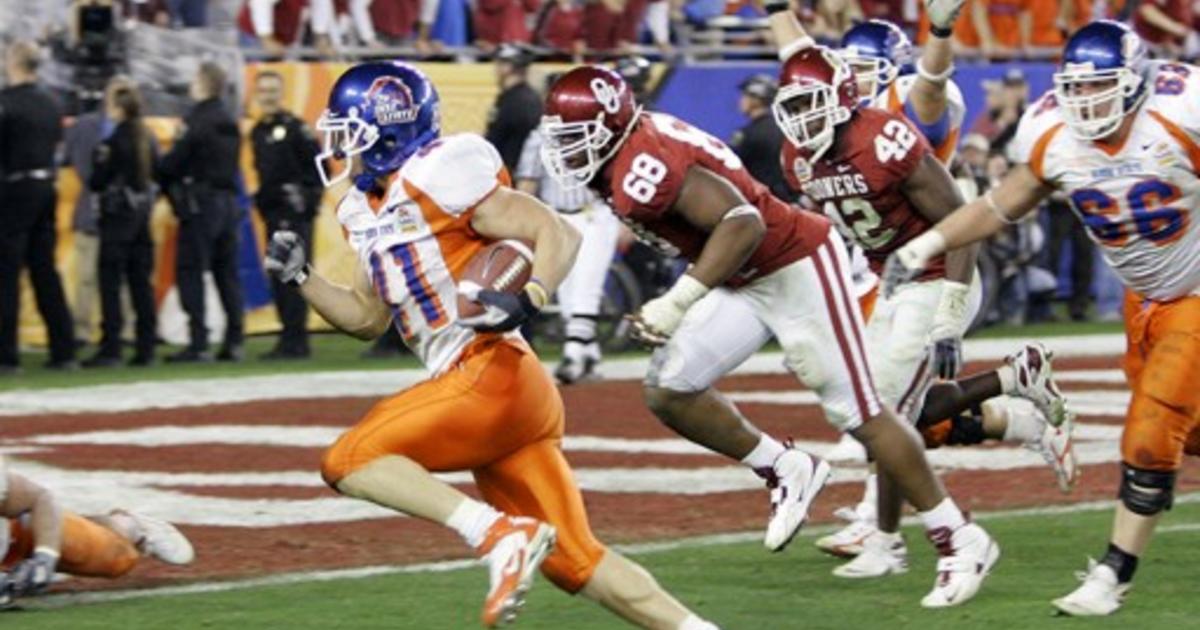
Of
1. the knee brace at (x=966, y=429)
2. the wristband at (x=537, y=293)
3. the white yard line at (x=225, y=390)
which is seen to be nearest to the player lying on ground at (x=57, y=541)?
the wristband at (x=537, y=293)

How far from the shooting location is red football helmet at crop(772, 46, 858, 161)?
784 cm

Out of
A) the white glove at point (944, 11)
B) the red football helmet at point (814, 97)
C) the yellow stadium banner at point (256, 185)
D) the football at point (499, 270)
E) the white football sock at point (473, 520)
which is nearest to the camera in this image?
the white football sock at point (473, 520)

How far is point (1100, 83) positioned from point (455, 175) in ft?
5.84

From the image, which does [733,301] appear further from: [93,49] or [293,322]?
[93,49]

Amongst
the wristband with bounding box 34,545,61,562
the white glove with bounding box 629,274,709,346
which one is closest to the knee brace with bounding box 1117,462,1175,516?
the white glove with bounding box 629,274,709,346

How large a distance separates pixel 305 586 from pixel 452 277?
5.28ft

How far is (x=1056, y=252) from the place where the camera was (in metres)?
18.8

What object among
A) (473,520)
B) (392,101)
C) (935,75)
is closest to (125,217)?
(935,75)

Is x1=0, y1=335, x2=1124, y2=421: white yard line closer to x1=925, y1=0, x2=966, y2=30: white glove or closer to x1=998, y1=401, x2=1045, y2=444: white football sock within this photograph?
x1=998, y1=401, x2=1045, y2=444: white football sock

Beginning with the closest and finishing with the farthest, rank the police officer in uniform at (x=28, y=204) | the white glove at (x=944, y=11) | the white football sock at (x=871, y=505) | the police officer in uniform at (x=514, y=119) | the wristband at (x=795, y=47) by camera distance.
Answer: the wristband at (x=795, y=47) < the white football sock at (x=871, y=505) < the white glove at (x=944, y=11) < the police officer in uniform at (x=28, y=204) < the police officer in uniform at (x=514, y=119)

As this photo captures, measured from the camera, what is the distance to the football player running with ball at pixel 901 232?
7.98 metres

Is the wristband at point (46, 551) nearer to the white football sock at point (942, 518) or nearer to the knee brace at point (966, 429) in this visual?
the white football sock at point (942, 518)

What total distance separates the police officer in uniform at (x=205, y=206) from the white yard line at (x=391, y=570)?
677 cm

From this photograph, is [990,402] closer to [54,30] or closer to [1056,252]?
[54,30]
